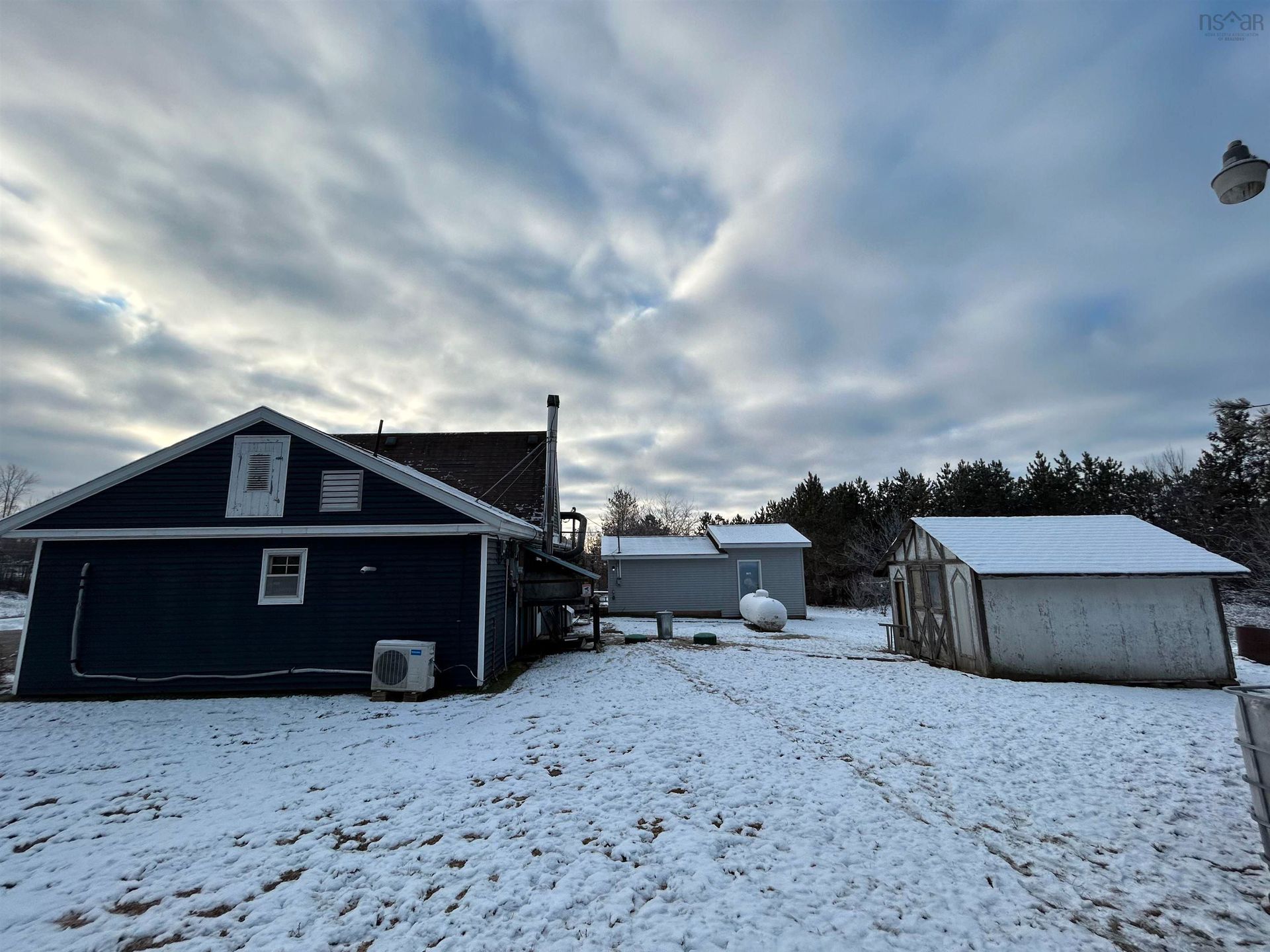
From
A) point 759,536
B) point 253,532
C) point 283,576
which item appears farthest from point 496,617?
A: point 759,536

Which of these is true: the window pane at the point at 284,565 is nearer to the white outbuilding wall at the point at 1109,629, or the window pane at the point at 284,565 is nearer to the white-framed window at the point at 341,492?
the white-framed window at the point at 341,492

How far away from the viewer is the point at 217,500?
1090 centimetres

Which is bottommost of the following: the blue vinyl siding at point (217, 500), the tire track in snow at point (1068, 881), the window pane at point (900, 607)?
the tire track in snow at point (1068, 881)

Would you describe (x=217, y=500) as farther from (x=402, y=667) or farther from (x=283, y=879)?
(x=283, y=879)

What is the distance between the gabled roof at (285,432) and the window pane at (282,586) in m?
2.69

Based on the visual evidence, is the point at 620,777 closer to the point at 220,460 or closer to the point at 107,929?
the point at 107,929

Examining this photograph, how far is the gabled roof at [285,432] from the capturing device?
10.7 meters

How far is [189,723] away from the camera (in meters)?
8.71

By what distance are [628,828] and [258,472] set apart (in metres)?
10.5

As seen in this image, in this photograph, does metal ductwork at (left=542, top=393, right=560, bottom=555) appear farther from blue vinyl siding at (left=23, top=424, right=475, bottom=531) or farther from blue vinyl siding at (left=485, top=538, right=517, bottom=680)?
blue vinyl siding at (left=23, top=424, right=475, bottom=531)

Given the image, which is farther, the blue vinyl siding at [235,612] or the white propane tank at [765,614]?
the white propane tank at [765,614]

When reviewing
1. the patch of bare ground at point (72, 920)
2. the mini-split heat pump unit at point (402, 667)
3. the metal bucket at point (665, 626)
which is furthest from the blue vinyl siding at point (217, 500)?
the metal bucket at point (665, 626)

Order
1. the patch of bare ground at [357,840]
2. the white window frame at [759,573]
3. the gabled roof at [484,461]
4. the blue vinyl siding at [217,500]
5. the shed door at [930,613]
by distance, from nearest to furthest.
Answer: the patch of bare ground at [357,840], the blue vinyl siding at [217,500], the shed door at [930,613], the gabled roof at [484,461], the white window frame at [759,573]

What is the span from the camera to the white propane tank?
68.4 feet
